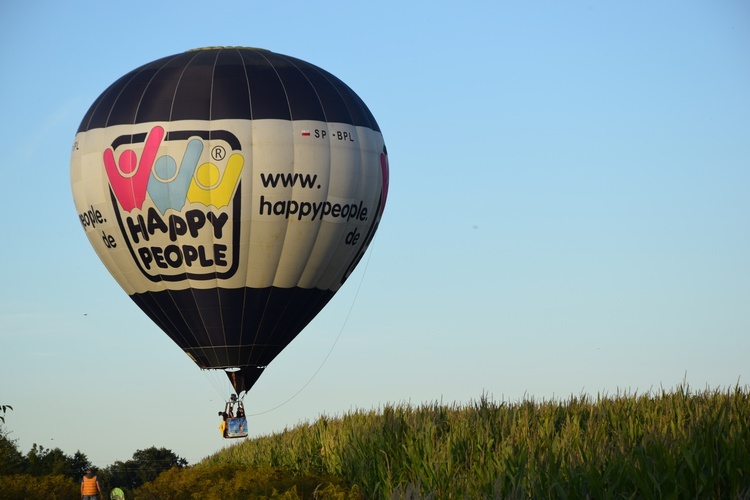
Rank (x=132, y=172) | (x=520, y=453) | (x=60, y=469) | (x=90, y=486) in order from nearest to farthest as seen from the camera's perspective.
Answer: (x=520, y=453) < (x=90, y=486) < (x=132, y=172) < (x=60, y=469)

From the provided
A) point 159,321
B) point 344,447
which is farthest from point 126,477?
point 344,447

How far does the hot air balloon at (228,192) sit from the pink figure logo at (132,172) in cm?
3

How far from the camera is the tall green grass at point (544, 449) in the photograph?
15461 millimetres

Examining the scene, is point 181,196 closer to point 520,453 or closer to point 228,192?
point 228,192

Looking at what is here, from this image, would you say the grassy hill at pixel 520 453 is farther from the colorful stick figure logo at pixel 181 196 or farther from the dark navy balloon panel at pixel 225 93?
the dark navy balloon panel at pixel 225 93

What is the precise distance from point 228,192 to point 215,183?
0.45m

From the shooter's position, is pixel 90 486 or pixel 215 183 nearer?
pixel 90 486

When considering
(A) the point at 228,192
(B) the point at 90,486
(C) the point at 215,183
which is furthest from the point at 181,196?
(B) the point at 90,486

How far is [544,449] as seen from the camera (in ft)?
59.9

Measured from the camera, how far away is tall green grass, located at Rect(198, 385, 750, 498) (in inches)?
609

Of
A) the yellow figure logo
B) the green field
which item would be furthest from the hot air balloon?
the green field

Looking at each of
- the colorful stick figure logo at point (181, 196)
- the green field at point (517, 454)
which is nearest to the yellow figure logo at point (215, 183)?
the colorful stick figure logo at point (181, 196)

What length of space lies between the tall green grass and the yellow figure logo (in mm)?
7119

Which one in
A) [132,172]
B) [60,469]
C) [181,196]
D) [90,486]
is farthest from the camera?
[60,469]
